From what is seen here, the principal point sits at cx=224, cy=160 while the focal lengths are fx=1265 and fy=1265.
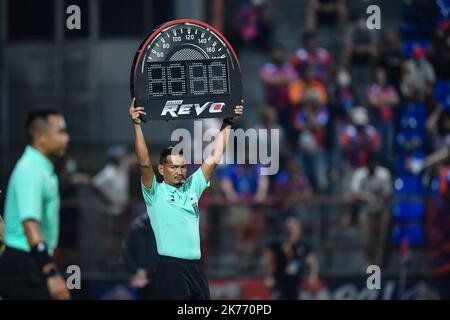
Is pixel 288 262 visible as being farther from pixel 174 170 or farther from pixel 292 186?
pixel 174 170

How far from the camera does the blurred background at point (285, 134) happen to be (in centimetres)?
1662

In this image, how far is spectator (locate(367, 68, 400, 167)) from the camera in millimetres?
17453

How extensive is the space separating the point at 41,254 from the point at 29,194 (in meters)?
0.55

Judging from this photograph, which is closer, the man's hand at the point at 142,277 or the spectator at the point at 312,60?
the man's hand at the point at 142,277

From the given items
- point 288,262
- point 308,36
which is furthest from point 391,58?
point 288,262

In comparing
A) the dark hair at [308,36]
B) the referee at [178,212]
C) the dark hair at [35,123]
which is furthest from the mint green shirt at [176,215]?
the dark hair at [308,36]

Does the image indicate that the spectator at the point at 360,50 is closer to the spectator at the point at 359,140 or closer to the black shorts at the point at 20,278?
the spectator at the point at 359,140

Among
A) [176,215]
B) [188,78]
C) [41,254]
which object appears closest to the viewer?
[188,78]

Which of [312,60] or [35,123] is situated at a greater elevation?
[312,60]

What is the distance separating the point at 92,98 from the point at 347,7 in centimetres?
402

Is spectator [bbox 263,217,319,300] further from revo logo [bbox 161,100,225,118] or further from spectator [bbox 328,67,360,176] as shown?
revo logo [bbox 161,100,225,118]

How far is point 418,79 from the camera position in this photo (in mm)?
17734

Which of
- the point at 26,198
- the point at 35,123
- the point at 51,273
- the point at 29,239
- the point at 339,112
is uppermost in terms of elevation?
the point at 35,123

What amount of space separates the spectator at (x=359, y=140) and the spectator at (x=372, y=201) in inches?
6.1
